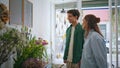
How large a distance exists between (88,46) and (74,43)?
48 cm

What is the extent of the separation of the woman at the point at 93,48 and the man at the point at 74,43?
13.9 inches

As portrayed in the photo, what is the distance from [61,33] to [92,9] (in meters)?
1.02

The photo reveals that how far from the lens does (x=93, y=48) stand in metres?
2.10

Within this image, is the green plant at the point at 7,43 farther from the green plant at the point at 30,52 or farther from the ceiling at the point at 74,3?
the ceiling at the point at 74,3

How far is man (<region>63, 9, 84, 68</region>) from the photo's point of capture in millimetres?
2580

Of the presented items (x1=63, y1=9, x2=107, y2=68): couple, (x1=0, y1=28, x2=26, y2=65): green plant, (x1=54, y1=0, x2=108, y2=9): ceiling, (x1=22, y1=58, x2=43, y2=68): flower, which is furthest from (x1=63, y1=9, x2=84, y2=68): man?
(x1=54, y1=0, x2=108, y2=9): ceiling

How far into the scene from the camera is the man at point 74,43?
2.58 metres

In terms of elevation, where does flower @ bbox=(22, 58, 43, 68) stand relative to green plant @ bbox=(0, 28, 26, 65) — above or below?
below

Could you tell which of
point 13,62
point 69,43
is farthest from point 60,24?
point 13,62

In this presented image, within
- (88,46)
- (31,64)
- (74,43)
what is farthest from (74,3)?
(31,64)

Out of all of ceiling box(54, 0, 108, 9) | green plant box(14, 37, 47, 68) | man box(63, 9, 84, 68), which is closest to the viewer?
green plant box(14, 37, 47, 68)

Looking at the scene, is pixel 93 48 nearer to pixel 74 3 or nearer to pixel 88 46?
pixel 88 46

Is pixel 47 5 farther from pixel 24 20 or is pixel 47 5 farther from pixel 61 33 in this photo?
pixel 24 20

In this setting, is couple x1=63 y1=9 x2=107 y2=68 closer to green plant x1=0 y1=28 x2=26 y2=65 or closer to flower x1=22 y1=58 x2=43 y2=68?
flower x1=22 y1=58 x2=43 y2=68
